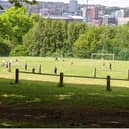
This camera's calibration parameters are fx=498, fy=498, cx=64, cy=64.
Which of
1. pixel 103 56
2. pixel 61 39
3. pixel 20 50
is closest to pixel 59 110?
pixel 103 56

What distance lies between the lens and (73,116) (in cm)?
1318

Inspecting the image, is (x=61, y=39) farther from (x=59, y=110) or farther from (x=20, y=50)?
(x=59, y=110)

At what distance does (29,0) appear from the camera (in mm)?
23656

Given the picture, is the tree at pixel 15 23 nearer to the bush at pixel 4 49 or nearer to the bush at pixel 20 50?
the bush at pixel 4 49

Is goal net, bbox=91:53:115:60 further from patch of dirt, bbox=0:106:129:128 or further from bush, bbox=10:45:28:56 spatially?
patch of dirt, bbox=0:106:129:128

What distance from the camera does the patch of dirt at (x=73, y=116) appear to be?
1202 centimetres

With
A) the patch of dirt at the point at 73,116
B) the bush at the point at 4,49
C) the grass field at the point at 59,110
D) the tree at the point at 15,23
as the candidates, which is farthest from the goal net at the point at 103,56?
the patch of dirt at the point at 73,116

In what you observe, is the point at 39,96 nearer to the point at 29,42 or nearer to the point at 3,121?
the point at 3,121

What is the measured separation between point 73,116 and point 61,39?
355 feet

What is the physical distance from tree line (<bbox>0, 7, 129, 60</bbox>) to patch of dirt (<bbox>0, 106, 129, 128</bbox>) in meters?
96.7

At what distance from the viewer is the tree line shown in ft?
375

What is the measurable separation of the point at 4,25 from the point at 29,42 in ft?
87.1

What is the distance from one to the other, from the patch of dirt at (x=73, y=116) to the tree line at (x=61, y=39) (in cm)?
9671

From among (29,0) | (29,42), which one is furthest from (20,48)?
(29,0)
